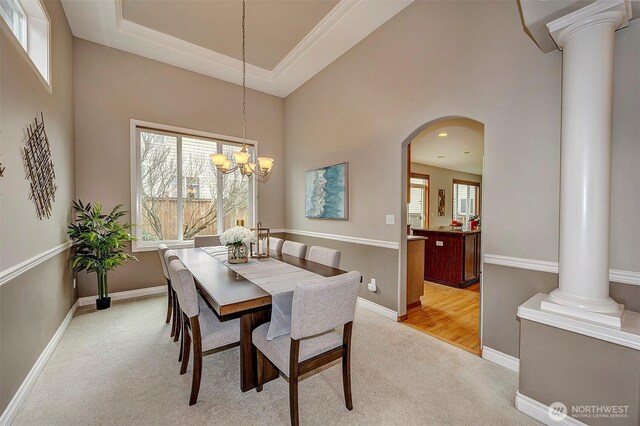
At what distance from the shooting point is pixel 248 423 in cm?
159

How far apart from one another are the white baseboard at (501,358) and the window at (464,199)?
8023 mm

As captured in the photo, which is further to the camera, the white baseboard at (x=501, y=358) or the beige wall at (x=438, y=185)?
the beige wall at (x=438, y=185)

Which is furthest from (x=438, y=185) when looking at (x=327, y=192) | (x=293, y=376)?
(x=293, y=376)

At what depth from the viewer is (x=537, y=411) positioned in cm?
164

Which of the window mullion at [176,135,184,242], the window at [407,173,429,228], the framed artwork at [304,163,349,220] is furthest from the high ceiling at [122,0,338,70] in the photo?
the window at [407,173,429,228]

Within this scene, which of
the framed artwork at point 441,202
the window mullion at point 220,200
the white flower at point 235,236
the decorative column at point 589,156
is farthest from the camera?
the framed artwork at point 441,202

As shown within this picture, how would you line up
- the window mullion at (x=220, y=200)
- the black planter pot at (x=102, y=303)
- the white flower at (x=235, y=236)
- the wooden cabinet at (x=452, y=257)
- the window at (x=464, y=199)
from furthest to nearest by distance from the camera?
the window at (x=464, y=199)
the window mullion at (x=220, y=200)
the wooden cabinet at (x=452, y=257)
the black planter pot at (x=102, y=303)
the white flower at (x=235, y=236)

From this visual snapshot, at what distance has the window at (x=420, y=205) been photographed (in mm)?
8219

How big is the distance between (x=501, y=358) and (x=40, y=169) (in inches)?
166

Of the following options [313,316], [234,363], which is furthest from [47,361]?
[313,316]

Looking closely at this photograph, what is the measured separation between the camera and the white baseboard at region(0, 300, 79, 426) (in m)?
1.58

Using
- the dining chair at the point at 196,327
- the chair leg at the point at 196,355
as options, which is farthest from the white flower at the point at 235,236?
the chair leg at the point at 196,355

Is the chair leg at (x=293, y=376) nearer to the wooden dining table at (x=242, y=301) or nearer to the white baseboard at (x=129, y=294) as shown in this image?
the wooden dining table at (x=242, y=301)

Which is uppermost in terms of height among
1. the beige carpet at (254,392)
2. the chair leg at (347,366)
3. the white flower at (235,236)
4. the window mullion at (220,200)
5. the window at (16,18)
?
the window at (16,18)
